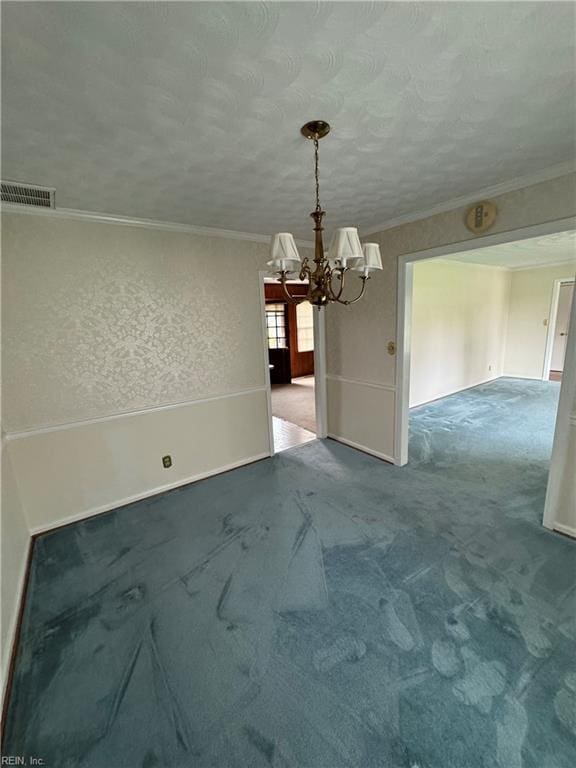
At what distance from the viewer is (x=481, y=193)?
2.31 metres

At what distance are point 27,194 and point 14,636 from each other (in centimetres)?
258

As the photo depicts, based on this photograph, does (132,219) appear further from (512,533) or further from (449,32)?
(512,533)

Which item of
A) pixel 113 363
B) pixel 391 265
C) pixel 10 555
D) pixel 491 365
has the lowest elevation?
pixel 10 555

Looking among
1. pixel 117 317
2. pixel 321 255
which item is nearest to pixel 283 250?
pixel 321 255

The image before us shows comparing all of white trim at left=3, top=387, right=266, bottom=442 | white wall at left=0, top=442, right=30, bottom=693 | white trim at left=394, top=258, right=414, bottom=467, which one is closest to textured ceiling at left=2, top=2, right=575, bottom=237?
white trim at left=394, top=258, right=414, bottom=467

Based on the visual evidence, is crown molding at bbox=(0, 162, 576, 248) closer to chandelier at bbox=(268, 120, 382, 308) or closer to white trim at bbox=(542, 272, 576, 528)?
white trim at bbox=(542, 272, 576, 528)

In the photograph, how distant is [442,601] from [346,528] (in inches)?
30.3

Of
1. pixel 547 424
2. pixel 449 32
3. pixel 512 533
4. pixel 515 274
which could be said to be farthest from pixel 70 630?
pixel 515 274

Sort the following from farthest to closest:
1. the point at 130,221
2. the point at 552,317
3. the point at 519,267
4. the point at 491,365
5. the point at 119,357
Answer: the point at 491,365 → the point at 519,267 → the point at 552,317 → the point at 119,357 → the point at 130,221

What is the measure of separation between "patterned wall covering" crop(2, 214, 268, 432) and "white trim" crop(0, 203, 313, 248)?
1.6 inches

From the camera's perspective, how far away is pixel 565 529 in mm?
2199

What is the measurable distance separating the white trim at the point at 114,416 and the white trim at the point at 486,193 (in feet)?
7.04

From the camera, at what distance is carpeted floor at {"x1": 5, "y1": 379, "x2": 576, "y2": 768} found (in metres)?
1.18

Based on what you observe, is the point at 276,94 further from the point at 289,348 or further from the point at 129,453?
the point at 289,348
